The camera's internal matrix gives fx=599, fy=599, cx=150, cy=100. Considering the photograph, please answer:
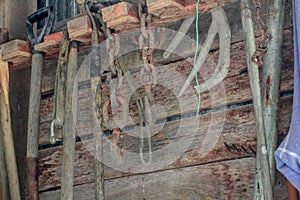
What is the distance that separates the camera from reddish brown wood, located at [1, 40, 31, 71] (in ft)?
7.60

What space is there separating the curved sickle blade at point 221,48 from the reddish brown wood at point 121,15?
0.25 m

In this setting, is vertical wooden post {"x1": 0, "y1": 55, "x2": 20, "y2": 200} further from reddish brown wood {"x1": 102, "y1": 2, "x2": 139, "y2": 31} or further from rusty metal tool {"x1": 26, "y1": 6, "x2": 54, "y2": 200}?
reddish brown wood {"x1": 102, "y1": 2, "x2": 139, "y2": 31}

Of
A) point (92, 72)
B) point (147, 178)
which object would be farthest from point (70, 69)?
point (147, 178)

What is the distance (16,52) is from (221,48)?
0.83 meters

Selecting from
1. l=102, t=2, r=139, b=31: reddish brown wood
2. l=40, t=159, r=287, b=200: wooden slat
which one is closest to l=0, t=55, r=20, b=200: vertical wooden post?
l=40, t=159, r=287, b=200: wooden slat

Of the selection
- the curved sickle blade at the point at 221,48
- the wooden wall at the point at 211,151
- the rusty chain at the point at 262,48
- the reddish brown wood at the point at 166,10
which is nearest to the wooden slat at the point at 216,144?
the wooden wall at the point at 211,151

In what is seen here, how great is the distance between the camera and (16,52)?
2.32 metres

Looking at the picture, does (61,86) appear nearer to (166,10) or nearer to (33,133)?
(33,133)

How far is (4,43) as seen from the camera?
2400 millimetres

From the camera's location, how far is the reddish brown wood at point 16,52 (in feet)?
7.60

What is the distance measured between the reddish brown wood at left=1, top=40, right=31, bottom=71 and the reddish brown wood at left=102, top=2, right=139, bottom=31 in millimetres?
444

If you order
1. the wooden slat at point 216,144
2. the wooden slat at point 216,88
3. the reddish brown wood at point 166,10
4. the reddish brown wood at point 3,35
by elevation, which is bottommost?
the wooden slat at point 216,144

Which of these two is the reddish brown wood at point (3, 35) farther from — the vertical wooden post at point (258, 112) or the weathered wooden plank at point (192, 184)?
the vertical wooden post at point (258, 112)

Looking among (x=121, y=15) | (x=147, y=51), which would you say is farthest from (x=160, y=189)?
(x=121, y=15)
